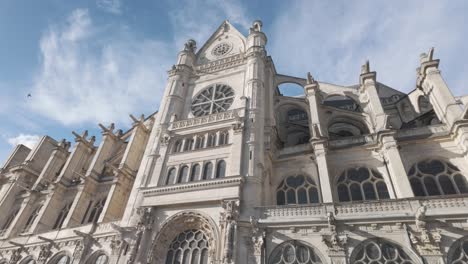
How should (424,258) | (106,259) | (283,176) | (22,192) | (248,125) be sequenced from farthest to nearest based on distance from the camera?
(22,192), (248,125), (283,176), (106,259), (424,258)

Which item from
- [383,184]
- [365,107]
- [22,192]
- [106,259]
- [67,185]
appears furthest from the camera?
[22,192]

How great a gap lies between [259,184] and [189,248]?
549cm

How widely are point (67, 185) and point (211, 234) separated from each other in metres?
17.2

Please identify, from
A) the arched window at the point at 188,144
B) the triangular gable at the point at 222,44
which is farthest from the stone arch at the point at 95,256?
the triangular gable at the point at 222,44

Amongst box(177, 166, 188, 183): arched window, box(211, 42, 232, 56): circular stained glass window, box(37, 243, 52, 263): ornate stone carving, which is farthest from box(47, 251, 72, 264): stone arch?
box(211, 42, 232, 56): circular stained glass window

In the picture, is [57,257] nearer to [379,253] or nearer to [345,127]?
[379,253]

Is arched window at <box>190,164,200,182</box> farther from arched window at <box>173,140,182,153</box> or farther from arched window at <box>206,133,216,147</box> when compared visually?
arched window at <box>173,140,182,153</box>

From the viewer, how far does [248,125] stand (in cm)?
2034

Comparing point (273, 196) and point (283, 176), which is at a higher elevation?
point (283, 176)

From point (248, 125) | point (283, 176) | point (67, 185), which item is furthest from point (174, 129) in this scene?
point (67, 185)

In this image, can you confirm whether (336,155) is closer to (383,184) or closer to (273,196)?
(383,184)

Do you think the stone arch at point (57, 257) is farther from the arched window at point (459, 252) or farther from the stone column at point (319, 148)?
the arched window at point (459, 252)

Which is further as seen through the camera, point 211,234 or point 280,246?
point 211,234

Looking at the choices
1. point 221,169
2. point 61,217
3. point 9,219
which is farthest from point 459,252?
point 9,219
